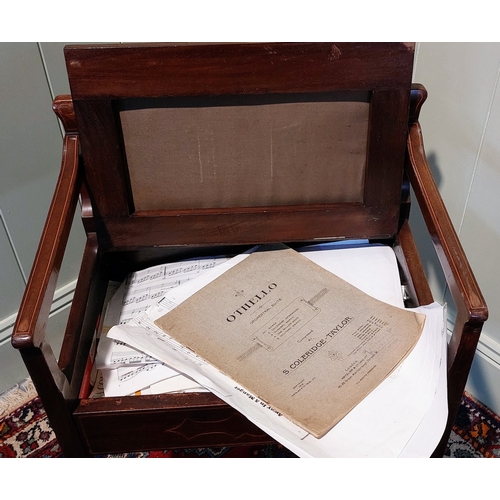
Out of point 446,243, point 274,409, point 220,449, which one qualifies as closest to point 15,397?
point 220,449

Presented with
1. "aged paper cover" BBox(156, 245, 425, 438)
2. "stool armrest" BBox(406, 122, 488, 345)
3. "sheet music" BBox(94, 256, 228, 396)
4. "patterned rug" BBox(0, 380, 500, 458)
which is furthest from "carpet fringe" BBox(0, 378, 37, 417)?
"stool armrest" BBox(406, 122, 488, 345)

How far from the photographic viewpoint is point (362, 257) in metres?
0.91

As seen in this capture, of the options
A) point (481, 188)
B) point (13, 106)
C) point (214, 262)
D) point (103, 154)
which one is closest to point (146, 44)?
point (103, 154)

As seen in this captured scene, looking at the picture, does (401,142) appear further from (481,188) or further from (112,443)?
(112,443)

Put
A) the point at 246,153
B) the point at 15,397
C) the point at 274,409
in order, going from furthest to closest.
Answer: the point at 15,397 → the point at 246,153 → the point at 274,409

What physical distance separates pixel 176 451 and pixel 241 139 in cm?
69

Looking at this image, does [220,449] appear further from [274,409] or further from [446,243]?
[446,243]

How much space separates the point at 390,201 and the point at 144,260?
40 cm

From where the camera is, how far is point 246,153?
806 millimetres

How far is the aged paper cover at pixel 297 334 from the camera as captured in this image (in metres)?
0.71

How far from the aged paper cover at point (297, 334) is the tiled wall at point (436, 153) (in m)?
0.41

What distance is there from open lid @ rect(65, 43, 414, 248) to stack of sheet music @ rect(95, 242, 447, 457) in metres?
0.06

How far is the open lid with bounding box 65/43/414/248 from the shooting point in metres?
0.74

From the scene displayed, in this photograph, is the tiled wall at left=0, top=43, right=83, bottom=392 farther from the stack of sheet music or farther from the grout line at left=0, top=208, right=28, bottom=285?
the stack of sheet music
